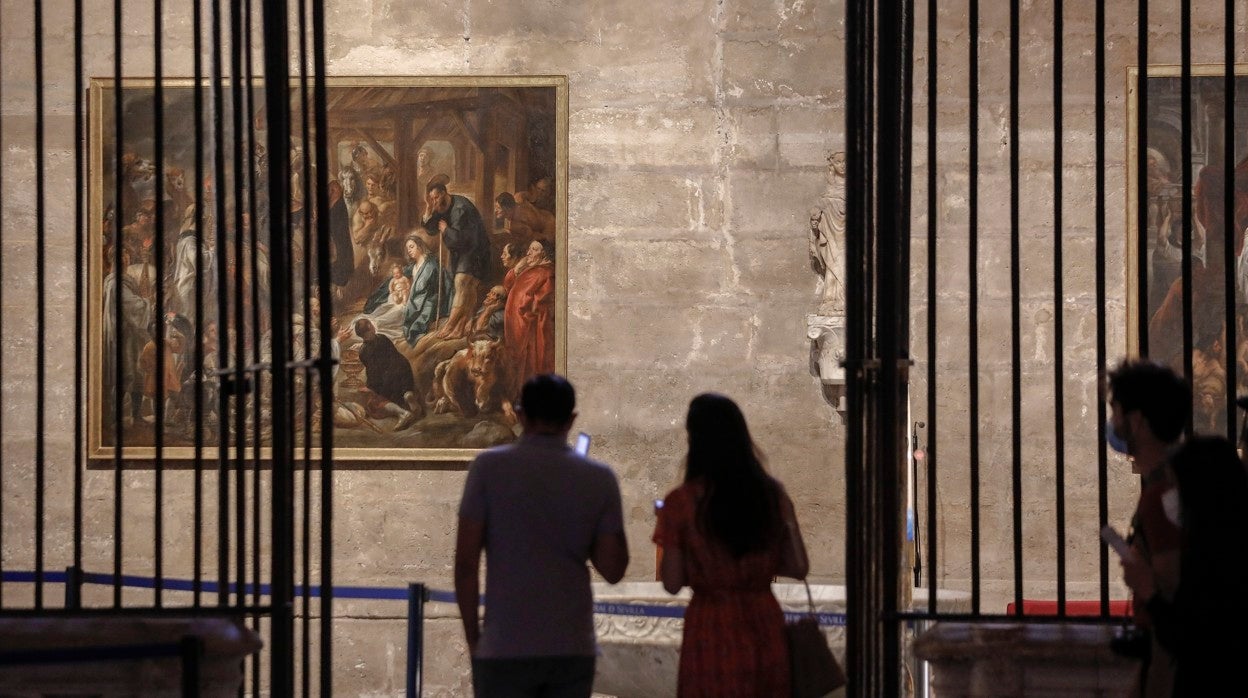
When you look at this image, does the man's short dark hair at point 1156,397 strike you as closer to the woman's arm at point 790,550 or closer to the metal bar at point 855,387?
the woman's arm at point 790,550

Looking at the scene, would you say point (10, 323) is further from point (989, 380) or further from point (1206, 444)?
point (1206, 444)

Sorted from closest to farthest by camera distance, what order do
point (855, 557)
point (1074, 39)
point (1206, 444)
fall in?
point (1206, 444), point (855, 557), point (1074, 39)

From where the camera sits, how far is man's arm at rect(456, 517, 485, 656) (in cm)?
397

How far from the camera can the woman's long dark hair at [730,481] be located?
3.88 m

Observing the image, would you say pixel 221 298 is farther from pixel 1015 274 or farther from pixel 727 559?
pixel 1015 274

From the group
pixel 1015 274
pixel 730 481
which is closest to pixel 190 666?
pixel 730 481

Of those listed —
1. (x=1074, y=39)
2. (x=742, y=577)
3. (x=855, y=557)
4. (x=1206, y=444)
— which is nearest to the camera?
(x=1206, y=444)

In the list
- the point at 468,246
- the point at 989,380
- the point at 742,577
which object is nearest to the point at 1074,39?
the point at 989,380

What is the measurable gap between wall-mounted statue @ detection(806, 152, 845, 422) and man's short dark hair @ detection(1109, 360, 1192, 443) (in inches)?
230

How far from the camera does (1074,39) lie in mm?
9484

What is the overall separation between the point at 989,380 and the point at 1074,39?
7.25 feet

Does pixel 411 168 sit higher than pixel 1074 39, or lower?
lower

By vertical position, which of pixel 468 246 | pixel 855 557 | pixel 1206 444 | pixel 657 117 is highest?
pixel 657 117

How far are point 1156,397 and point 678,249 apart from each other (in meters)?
6.32
